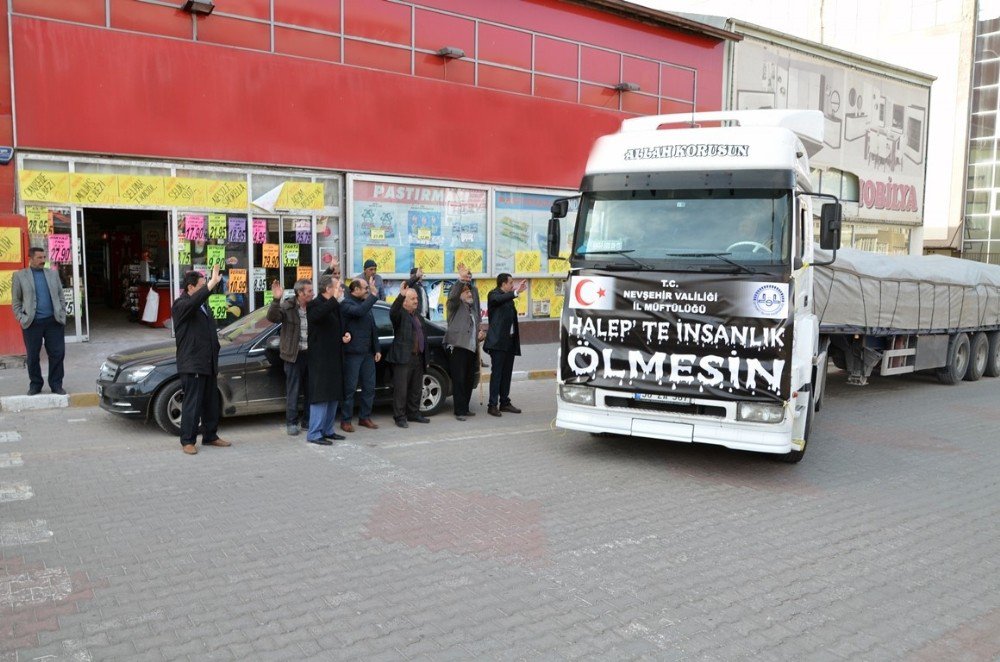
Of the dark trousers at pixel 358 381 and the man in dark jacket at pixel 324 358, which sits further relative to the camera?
the dark trousers at pixel 358 381

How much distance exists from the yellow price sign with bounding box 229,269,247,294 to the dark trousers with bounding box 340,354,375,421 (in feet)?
20.3

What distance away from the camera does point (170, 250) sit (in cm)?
1363

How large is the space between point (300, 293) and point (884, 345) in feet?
30.1

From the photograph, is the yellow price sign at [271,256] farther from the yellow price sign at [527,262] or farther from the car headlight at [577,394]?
the car headlight at [577,394]

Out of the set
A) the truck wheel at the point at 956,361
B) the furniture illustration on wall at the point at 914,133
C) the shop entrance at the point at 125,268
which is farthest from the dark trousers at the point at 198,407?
the furniture illustration on wall at the point at 914,133

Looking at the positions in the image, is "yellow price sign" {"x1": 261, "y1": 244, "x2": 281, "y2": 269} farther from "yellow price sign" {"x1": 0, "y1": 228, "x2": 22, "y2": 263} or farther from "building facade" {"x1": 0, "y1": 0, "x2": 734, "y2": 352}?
"yellow price sign" {"x1": 0, "y1": 228, "x2": 22, "y2": 263}

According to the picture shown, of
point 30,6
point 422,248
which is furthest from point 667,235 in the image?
point 30,6

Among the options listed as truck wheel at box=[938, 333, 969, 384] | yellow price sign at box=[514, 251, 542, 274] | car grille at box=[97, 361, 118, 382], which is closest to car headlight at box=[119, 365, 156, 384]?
car grille at box=[97, 361, 118, 382]

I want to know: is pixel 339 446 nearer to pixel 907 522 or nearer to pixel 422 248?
pixel 907 522

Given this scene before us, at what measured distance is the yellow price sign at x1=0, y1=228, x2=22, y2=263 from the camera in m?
11.8

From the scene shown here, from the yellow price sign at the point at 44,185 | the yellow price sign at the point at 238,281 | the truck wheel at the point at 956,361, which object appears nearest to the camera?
the yellow price sign at the point at 44,185

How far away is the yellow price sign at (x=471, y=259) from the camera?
1691cm

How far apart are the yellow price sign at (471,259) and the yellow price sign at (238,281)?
→ 4492mm

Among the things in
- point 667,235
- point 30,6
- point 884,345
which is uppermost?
point 30,6
